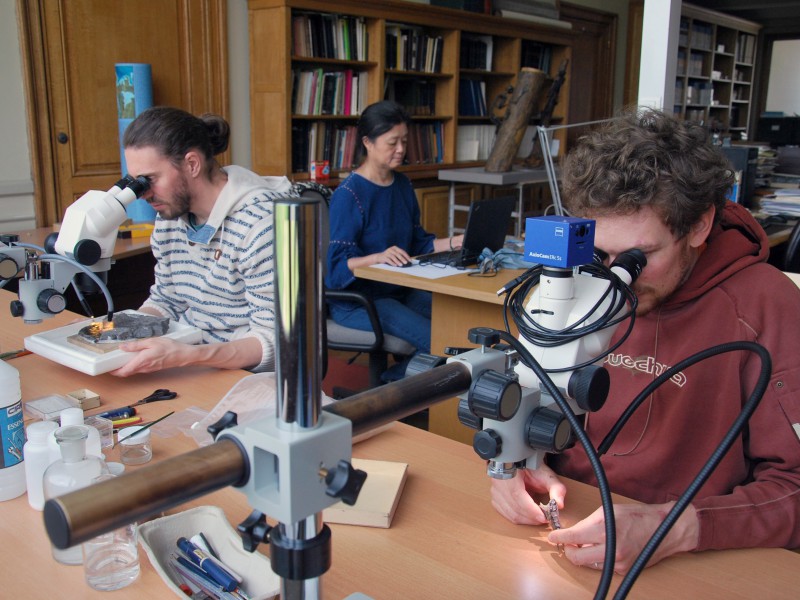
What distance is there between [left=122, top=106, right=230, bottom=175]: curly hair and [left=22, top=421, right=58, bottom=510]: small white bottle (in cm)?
108

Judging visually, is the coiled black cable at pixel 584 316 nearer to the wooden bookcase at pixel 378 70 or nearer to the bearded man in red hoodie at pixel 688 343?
the bearded man in red hoodie at pixel 688 343

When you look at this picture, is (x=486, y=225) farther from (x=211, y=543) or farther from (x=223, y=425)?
(x=223, y=425)

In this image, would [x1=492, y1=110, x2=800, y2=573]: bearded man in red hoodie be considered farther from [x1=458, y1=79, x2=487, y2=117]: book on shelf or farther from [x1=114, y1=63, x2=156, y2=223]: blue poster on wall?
[x1=458, y1=79, x2=487, y2=117]: book on shelf

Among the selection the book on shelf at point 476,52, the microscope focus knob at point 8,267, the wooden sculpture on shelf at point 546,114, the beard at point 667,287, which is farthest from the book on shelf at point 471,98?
the microscope focus knob at point 8,267

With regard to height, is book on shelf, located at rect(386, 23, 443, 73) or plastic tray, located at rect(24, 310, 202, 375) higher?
book on shelf, located at rect(386, 23, 443, 73)

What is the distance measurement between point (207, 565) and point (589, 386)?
608 millimetres

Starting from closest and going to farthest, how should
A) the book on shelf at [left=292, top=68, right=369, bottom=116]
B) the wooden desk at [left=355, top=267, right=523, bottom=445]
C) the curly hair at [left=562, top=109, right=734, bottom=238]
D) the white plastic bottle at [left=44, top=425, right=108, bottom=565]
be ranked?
1. the white plastic bottle at [left=44, top=425, right=108, bottom=565]
2. the curly hair at [left=562, top=109, right=734, bottom=238]
3. the wooden desk at [left=355, top=267, right=523, bottom=445]
4. the book on shelf at [left=292, top=68, right=369, bottom=116]

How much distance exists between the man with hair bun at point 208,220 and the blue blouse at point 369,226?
919mm

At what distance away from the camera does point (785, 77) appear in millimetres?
10406

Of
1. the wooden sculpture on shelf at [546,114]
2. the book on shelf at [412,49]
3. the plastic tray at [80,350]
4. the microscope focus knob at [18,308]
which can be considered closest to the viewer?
the microscope focus knob at [18,308]

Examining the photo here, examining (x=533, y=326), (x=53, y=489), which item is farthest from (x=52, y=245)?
(x=533, y=326)

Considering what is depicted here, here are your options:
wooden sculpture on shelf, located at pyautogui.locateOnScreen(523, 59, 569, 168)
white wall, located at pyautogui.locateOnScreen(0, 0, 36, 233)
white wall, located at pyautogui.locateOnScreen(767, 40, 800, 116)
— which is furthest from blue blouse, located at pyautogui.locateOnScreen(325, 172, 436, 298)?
white wall, located at pyautogui.locateOnScreen(767, 40, 800, 116)

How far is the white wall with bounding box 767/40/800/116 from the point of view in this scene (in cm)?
1034

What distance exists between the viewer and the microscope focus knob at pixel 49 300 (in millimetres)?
1319
